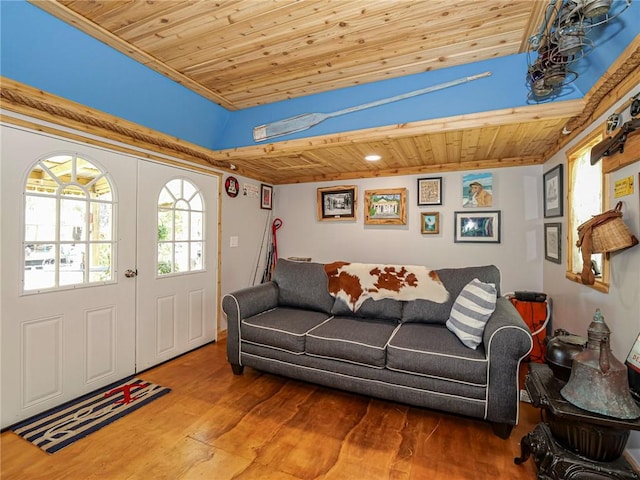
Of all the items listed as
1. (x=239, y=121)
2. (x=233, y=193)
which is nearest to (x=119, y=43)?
(x=239, y=121)

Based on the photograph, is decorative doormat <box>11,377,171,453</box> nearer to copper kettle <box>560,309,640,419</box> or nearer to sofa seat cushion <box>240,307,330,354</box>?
sofa seat cushion <box>240,307,330,354</box>

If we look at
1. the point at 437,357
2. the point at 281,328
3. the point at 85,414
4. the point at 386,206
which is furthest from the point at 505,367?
the point at 85,414

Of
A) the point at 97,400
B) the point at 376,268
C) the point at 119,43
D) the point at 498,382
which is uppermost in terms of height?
the point at 119,43

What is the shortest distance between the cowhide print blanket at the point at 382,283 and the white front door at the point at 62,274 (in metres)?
1.91

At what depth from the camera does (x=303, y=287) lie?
302 cm

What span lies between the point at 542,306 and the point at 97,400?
3.92 meters

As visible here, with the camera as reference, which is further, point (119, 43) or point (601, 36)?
point (119, 43)

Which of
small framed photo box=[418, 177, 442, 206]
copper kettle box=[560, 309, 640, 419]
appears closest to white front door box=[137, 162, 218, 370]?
small framed photo box=[418, 177, 442, 206]

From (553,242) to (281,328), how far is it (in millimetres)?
2691

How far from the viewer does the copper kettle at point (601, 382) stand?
1234 mm

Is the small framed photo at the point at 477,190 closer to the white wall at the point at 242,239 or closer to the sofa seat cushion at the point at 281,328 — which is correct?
the sofa seat cushion at the point at 281,328

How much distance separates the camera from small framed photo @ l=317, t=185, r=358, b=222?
404 cm

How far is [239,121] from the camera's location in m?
3.13

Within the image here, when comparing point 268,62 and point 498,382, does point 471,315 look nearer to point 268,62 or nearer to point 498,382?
point 498,382
